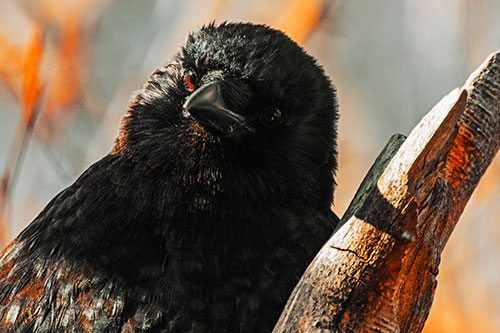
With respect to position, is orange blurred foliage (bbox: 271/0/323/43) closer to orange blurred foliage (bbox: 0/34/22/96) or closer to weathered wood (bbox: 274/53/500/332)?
orange blurred foliage (bbox: 0/34/22/96)

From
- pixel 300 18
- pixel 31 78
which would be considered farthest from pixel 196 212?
pixel 31 78

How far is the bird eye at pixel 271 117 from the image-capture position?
2.37 meters

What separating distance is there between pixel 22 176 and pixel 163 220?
5.84ft

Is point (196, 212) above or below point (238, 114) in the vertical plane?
below

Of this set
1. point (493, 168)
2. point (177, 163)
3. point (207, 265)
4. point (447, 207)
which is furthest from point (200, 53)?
point (493, 168)

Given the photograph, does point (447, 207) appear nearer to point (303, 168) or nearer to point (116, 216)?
point (303, 168)

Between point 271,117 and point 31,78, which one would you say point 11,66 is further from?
point 271,117

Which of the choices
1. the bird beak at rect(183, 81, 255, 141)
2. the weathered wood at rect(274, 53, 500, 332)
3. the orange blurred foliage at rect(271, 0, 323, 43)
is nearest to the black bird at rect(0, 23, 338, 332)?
the bird beak at rect(183, 81, 255, 141)

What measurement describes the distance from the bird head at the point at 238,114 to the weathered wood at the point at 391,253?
520 mm

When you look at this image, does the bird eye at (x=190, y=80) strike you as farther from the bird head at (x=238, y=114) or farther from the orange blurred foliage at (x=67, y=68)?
the orange blurred foliage at (x=67, y=68)

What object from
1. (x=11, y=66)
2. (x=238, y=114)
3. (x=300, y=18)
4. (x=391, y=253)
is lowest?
(x=391, y=253)

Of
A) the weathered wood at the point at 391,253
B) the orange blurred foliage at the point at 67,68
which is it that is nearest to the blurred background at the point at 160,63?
the orange blurred foliage at the point at 67,68

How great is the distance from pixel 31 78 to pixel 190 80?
1743mm

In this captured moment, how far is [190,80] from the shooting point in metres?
2.41
